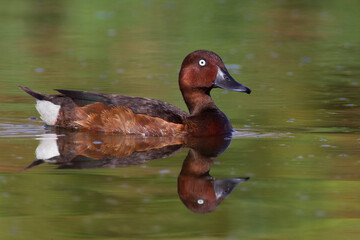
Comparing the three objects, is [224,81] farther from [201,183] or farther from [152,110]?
[201,183]

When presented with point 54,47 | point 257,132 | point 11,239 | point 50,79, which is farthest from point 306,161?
point 54,47

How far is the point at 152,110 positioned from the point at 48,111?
139 centimetres

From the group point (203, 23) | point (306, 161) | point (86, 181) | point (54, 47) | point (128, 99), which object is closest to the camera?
point (86, 181)

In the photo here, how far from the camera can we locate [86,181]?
784cm

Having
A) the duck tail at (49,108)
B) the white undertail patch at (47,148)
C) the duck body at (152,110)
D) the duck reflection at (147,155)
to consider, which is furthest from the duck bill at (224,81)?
the white undertail patch at (47,148)

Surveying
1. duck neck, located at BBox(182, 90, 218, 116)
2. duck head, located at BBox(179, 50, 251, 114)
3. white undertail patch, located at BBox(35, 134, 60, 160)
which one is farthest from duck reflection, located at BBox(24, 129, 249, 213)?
duck head, located at BBox(179, 50, 251, 114)

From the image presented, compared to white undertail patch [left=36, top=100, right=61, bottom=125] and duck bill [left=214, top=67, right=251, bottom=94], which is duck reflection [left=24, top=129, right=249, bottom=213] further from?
duck bill [left=214, top=67, right=251, bottom=94]

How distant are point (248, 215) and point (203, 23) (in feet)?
53.8

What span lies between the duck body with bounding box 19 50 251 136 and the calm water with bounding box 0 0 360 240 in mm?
301

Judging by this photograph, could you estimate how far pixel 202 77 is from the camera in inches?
433

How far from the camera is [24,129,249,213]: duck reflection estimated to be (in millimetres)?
7562

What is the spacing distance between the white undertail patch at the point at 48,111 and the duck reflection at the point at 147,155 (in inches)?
8.7

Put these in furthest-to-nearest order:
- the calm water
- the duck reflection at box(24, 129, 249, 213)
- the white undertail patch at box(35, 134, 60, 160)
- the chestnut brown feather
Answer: the chestnut brown feather < the white undertail patch at box(35, 134, 60, 160) < the duck reflection at box(24, 129, 249, 213) < the calm water

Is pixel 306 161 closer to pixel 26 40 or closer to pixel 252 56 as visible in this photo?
pixel 252 56
